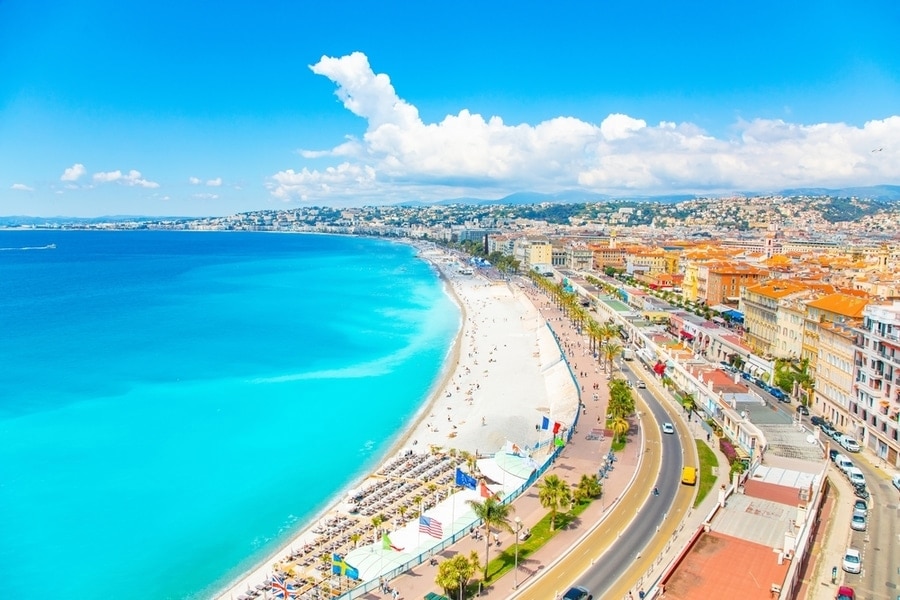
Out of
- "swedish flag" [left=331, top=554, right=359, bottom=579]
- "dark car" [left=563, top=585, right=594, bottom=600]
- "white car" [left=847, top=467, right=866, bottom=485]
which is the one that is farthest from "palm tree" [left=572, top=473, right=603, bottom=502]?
"white car" [left=847, top=467, right=866, bottom=485]

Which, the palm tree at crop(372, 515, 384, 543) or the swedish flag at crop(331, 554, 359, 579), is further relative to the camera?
the palm tree at crop(372, 515, 384, 543)

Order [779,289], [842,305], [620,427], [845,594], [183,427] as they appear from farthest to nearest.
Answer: [779,289] < [183,427] < [842,305] < [620,427] < [845,594]

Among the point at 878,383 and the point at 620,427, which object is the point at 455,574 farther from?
the point at 878,383

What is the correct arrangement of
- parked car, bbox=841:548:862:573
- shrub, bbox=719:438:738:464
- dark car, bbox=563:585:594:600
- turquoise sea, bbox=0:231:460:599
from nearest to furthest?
dark car, bbox=563:585:594:600, parked car, bbox=841:548:862:573, turquoise sea, bbox=0:231:460:599, shrub, bbox=719:438:738:464

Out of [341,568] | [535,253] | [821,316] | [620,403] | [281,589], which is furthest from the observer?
[535,253]

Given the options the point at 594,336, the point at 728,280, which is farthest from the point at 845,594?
the point at 728,280

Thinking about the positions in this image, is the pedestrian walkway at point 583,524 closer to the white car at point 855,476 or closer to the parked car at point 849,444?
the white car at point 855,476

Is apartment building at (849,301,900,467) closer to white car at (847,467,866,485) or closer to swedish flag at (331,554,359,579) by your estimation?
white car at (847,467,866,485)
